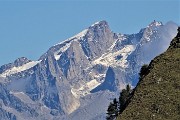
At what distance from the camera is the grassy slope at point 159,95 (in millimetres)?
66938

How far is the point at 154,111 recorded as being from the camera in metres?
67.7

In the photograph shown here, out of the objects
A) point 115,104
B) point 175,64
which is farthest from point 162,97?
point 115,104

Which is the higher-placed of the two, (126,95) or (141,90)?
(126,95)

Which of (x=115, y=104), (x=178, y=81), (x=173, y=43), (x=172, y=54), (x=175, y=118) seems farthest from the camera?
(x=115, y=104)

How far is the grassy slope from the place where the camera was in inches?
2635

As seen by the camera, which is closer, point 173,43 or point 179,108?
point 179,108

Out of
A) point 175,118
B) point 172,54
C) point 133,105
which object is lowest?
point 175,118

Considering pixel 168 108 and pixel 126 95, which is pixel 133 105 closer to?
pixel 168 108

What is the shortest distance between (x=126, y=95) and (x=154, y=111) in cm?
3289

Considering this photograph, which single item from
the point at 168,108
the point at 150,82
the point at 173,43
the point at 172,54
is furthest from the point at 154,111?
the point at 173,43

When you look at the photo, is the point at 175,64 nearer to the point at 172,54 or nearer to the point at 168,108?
the point at 172,54

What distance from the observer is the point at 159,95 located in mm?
69562

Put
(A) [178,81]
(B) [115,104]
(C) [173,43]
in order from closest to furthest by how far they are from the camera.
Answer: (A) [178,81]
(C) [173,43]
(B) [115,104]

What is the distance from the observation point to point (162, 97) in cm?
6900
